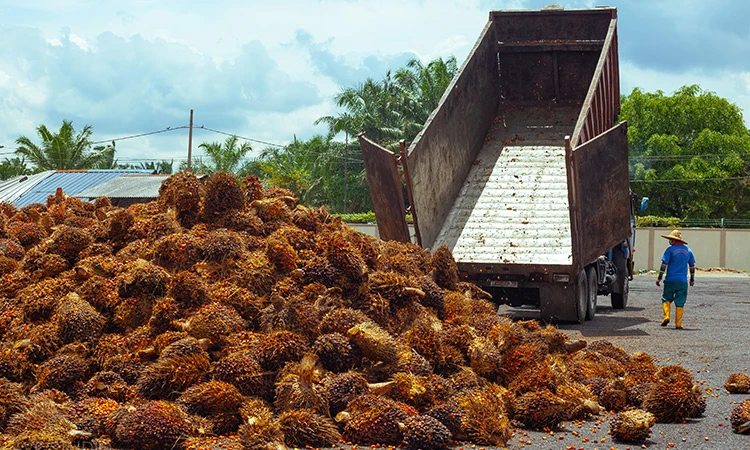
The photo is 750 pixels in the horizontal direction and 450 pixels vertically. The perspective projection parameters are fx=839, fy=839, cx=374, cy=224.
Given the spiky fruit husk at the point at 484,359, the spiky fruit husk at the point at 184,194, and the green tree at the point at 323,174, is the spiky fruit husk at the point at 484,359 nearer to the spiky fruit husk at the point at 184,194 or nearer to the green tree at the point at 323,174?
the spiky fruit husk at the point at 184,194

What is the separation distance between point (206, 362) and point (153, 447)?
90 cm

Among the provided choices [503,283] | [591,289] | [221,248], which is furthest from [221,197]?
[591,289]

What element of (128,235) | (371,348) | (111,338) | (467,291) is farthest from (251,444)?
(467,291)

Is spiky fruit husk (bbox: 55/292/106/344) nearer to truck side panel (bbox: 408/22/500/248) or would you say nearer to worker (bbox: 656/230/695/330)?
truck side panel (bbox: 408/22/500/248)

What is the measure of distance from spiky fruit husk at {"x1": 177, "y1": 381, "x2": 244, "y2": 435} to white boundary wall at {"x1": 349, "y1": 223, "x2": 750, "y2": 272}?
34756mm

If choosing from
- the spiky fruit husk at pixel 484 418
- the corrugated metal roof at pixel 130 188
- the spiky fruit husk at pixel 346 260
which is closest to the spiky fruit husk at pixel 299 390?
the spiky fruit husk at pixel 484 418

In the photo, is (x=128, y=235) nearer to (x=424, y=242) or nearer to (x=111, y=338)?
(x=111, y=338)

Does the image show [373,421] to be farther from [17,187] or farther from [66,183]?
[17,187]

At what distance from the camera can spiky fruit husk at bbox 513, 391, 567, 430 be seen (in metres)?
6.69

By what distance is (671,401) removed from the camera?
695 cm

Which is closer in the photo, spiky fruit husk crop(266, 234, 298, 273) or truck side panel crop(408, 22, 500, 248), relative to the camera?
spiky fruit husk crop(266, 234, 298, 273)

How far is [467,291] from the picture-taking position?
10008 millimetres

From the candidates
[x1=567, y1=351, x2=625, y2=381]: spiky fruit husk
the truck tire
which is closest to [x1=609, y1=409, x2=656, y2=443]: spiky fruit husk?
[x1=567, y1=351, x2=625, y2=381]: spiky fruit husk

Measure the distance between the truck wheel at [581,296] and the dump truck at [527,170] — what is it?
0.10 ft
